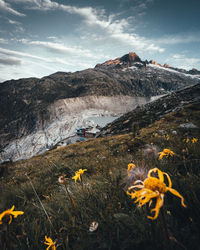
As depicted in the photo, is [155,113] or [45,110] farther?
[45,110]

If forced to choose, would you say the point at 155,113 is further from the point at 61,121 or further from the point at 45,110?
the point at 45,110

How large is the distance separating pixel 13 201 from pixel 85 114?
3925 inches

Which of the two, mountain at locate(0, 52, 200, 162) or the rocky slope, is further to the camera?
mountain at locate(0, 52, 200, 162)

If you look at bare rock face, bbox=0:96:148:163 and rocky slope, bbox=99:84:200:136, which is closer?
rocky slope, bbox=99:84:200:136

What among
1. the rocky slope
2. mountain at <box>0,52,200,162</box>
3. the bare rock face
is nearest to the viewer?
the rocky slope

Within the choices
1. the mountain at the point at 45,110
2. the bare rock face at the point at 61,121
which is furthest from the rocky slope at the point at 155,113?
the mountain at the point at 45,110

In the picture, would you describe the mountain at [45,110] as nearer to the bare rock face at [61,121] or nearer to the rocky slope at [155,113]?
the bare rock face at [61,121]

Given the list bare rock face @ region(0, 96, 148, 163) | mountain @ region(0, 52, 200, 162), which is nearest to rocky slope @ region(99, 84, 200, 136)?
bare rock face @ region(0, 96, 148, 163)

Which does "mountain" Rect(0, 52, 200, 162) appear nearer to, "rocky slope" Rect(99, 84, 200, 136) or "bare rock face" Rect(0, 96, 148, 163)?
"bare rock face" Rect(0, 96, 148, 163)

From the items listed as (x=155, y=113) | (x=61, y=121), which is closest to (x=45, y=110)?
(x=61, y=121)

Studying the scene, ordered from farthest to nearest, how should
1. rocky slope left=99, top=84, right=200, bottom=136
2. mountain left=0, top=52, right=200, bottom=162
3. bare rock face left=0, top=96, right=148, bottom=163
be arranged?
1. mountain left=0, top=52, right=200, bottom=162
2. bare rock face left=0, top=96, right=148, bottom=163
3. rocky slope left=99, top=84, right=200, bottom=136

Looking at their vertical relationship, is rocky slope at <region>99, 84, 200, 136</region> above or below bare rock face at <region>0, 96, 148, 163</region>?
above

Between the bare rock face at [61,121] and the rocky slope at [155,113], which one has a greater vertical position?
the rocky slope at [155,113]

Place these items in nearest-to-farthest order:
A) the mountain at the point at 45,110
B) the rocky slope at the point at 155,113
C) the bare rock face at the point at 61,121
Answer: the rocky slope at the point at 155,113, the bare rock face at the point at 61,121, the mountain at the point at 45,110
